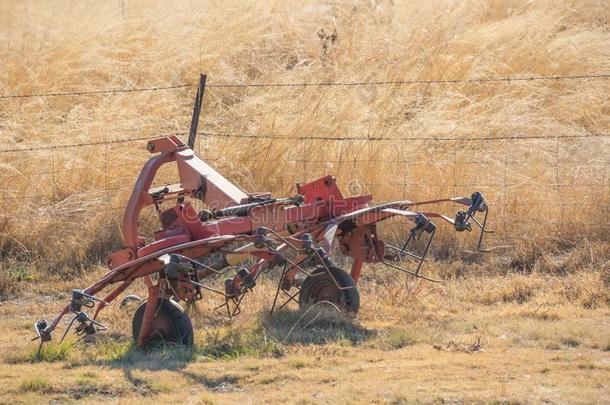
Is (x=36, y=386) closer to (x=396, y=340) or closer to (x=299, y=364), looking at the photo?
(x=299, y=364)

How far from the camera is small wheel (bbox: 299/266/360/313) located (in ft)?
25.4

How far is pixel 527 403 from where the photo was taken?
5.67 m

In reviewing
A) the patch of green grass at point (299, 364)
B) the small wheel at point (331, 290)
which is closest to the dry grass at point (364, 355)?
the patch of green grass at point (299, 364)

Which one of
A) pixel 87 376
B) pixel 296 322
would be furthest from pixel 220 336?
pixel 87 376

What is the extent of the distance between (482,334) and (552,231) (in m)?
2.99

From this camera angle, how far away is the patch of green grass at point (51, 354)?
23.1ft

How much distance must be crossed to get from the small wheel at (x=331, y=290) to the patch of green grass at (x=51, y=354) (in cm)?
191

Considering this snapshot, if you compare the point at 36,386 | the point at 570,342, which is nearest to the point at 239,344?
the point at 36,386

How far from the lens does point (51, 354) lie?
23.1ft

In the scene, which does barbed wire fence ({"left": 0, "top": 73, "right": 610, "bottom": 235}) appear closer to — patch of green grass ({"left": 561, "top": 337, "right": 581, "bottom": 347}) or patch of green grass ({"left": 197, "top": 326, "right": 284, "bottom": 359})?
patch of green grass ({"left": 561, "top": 337, "right": 581, "bottom": 347})

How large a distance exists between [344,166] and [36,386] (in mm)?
5485

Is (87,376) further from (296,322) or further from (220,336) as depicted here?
(296,322)

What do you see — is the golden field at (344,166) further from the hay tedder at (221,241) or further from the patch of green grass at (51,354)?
the hay tedder at (221,241)

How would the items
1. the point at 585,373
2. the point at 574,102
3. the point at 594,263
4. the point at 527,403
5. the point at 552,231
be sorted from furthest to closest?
1. the point at 574,102
2. the point at 552,231
3. the point at 594,263
4. the point at 585,373
5. the point at 527,403
